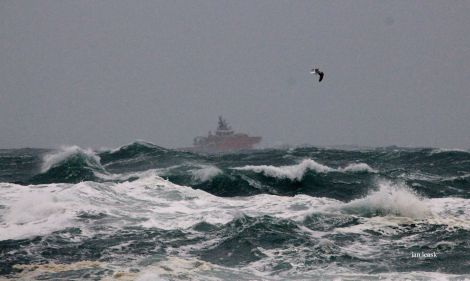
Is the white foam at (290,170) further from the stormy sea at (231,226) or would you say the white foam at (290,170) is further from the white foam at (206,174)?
the white foam at (206,174)

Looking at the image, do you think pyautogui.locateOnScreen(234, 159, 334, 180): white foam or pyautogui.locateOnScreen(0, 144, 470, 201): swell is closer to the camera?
pyautogui.locateOnScreen(0, 144, 470, 201): swell

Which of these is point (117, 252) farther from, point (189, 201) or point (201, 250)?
point (189, 201)

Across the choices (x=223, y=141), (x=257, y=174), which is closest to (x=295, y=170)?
(x=257, y=174)

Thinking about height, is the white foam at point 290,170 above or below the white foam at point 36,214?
above

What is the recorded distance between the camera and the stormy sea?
551 inches

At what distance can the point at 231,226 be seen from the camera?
18.2 metres

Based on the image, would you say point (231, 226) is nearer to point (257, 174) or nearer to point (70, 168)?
point (257, 174)

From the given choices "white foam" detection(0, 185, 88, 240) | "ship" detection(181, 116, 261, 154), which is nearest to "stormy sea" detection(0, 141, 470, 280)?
"white foam" detection(0, 185, 88, 240)

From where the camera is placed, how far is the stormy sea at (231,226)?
14.0 m

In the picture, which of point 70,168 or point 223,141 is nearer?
point 70,168

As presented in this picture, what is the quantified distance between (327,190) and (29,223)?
13496mm

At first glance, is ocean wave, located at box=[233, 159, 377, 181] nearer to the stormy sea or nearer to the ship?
the stormy sea

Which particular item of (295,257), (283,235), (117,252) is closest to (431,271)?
(295,257)

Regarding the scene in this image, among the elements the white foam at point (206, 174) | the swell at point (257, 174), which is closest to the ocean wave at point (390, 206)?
the swell at point (257, 174)
